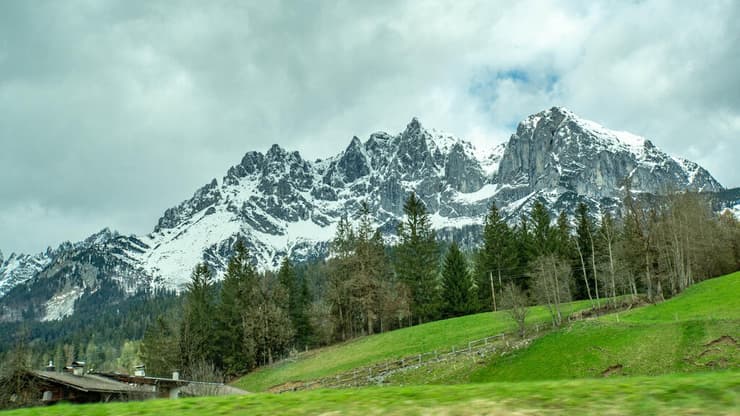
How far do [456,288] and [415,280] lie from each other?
19.8 ft

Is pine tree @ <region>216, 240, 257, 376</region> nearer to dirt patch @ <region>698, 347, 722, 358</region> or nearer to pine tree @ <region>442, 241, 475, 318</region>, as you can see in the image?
pine tree @ <region>442, 241, 475, 318</region>

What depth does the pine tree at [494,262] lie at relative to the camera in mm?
74562

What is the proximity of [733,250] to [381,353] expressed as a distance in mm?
51237

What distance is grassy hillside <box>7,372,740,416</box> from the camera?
7621mm

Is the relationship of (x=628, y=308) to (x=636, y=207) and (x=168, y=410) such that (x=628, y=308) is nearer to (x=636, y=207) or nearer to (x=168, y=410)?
(x=636, y=207)

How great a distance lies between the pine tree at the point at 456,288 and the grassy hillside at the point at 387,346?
9699 mm

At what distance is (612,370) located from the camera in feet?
106

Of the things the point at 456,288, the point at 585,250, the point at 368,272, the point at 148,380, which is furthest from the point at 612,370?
the point at 585,250

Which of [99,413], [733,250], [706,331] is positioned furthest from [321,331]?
[99,413]

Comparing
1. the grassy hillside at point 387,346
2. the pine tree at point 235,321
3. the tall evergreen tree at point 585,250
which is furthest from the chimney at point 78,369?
the tall evergreen tree at point 585,250

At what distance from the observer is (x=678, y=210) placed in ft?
204

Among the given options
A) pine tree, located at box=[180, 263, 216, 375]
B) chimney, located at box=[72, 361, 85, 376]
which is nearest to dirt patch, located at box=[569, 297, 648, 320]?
pine tree, located at box=[180, 263, 216, 375]

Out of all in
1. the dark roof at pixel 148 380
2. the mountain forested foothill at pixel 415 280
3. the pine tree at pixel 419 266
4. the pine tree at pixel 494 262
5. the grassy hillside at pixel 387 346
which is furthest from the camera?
Answer: the pine tree at pixel 494 262

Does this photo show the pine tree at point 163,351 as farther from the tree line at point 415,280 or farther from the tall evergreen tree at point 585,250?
the tall evergreen tree at point 585,250
